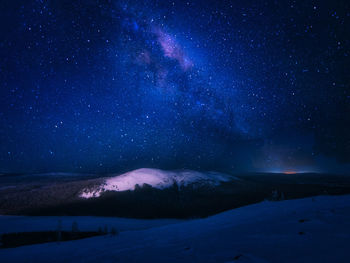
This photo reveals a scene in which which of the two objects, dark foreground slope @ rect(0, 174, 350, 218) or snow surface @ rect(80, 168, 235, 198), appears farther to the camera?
snow surface @ rect(80, 168, 235, 198)

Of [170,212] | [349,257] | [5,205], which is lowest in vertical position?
[170,212]

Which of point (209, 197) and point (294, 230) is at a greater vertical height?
point (294, 230)

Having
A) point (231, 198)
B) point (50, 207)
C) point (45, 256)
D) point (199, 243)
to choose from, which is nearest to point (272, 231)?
point (199, 243)

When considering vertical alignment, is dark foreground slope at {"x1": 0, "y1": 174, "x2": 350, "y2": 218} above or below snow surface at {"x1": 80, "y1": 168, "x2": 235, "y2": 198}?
below

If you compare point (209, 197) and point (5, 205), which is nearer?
point (5, 205)

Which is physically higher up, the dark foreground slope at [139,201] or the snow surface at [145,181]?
the snow surface at [145,181]

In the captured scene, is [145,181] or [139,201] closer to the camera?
[139,201]

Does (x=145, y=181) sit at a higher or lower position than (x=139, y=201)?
Answer: higher

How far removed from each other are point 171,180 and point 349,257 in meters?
23.2

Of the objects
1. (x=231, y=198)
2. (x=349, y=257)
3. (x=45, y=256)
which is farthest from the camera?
(x=231, y=198)

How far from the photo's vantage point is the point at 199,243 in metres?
3.94

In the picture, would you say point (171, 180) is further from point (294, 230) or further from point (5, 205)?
point (294, 230)

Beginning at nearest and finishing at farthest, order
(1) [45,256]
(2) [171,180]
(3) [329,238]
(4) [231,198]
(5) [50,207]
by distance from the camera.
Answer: (3) [329,238]
(1) [45,256]
(5) [50,207]
(4) [231,198]
(2) [171,180]

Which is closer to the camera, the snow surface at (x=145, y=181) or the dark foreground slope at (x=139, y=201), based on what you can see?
the dark foreground slope at (x=139, y=201)
